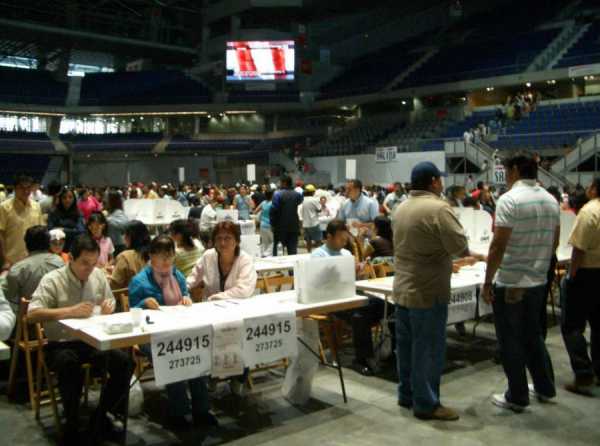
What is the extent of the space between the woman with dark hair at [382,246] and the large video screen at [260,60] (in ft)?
93.1

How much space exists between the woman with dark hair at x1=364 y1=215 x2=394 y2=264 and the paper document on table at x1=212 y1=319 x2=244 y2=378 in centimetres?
272

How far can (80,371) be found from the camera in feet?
13.5

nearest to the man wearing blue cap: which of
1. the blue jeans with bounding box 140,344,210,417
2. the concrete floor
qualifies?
the concrete floor

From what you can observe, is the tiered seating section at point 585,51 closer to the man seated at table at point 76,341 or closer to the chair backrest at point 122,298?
the chair backrest at point 122,298

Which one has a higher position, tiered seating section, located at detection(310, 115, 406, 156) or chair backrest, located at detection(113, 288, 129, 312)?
tiered seating section, located at detection(310, 115, 406, 156)

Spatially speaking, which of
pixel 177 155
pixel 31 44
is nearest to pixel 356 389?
pixel 177 155

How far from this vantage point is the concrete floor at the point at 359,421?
13.7ft

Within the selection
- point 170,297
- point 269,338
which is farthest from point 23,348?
point 269,338

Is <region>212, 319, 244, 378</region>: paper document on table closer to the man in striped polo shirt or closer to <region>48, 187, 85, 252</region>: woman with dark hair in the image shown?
the man in striped polo shirt

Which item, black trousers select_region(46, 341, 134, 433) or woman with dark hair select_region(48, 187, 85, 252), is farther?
woman with dark hair select_region(48, 187, 85, 252)

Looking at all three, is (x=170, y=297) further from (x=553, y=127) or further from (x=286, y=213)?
(x=553, y=127)

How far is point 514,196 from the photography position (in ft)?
14.4

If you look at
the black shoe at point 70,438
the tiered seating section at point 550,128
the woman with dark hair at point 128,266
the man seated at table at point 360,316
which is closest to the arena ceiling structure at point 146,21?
the tiered seating section at point 550,128

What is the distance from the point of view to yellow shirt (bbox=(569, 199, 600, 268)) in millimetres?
4883
